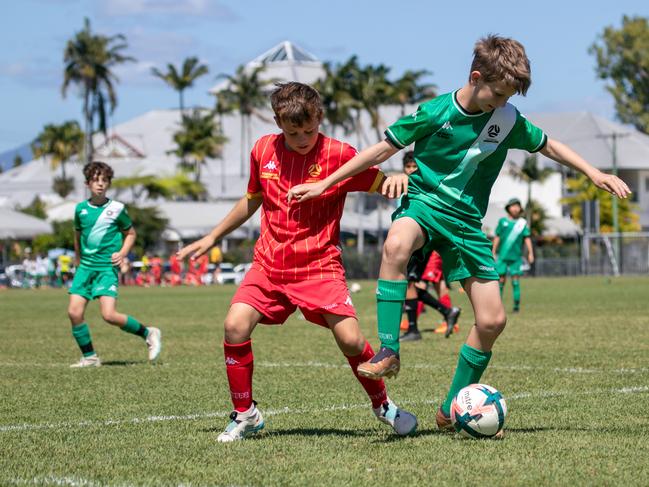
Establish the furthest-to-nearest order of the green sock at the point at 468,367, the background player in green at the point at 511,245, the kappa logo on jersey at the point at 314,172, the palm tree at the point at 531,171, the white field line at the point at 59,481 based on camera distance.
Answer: the palm tree at the point at 531,171
the background player in green at the point at 511,245
the green sock at the point at 468,367
the kappa logo on jersey at the point at 314,172
the white field line at the point at 59,481

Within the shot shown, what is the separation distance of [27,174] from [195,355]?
90749 mm

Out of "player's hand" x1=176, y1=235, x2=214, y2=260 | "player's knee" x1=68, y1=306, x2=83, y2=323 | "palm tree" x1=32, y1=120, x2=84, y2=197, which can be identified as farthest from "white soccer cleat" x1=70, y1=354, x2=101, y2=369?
"palm tree" x1=32, y1=120, x2=84, y2=197

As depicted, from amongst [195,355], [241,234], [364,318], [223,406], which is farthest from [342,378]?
[241,234]

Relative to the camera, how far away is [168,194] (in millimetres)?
63719

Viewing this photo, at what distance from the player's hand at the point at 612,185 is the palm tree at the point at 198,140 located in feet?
251

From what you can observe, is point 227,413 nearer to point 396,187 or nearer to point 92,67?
point 396,187

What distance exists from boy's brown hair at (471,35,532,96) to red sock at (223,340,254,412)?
195 centimetres

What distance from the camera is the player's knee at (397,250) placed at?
5953mm

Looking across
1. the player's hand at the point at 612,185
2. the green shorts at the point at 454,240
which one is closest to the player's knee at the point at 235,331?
the green shorts at the point at 454,240

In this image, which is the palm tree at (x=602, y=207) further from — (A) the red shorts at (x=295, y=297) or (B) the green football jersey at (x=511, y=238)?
(A) the red shorts at (x=295, y=297)

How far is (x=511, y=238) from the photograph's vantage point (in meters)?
21.3

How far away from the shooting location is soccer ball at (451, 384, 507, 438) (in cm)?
599

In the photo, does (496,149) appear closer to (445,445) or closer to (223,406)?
(445,445)

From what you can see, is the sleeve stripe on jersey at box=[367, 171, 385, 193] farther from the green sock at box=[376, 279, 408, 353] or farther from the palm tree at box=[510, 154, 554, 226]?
the palm tree at box=[510, 154, 554, 226]
